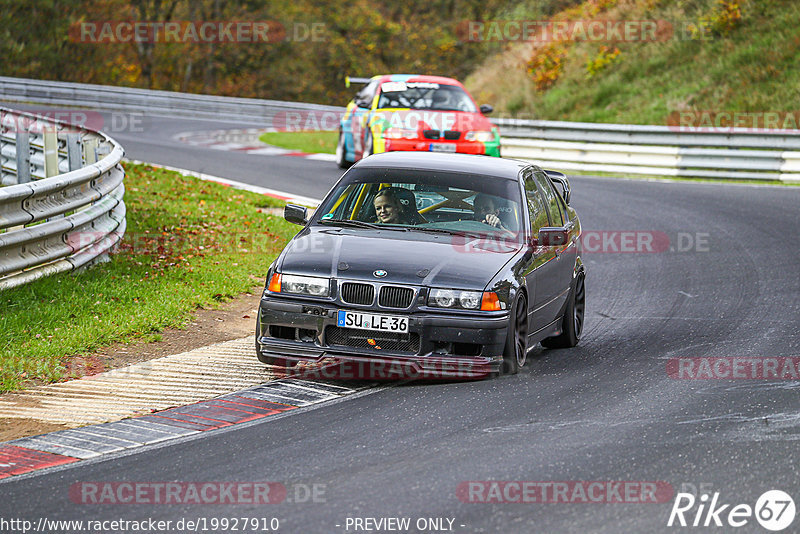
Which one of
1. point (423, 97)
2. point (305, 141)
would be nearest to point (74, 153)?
point (423, 97)

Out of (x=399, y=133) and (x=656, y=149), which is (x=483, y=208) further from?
(x=656, y=149)

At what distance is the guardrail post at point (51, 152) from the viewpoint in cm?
1446

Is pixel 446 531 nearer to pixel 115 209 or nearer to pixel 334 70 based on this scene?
pixel 115 209

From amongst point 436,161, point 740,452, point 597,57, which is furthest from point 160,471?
point 597,57

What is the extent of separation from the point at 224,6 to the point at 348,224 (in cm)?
5207

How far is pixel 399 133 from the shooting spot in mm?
19219

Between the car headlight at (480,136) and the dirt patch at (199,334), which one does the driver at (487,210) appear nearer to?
the dirt patch at (199,334)

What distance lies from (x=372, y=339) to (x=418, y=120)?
12454mm

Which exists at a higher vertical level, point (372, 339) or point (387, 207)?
point (387, 207)

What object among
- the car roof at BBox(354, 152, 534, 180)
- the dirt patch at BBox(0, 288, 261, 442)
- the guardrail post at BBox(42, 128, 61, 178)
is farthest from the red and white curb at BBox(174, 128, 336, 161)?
the car roof at BBox(354, 152, 534, 180)

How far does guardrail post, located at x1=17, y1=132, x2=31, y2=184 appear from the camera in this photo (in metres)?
15.0

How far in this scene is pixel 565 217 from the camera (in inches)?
389

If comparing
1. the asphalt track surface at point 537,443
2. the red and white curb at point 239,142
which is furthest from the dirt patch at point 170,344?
the red and white curb at point 239,142

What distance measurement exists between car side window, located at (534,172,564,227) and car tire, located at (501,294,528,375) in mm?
1513
